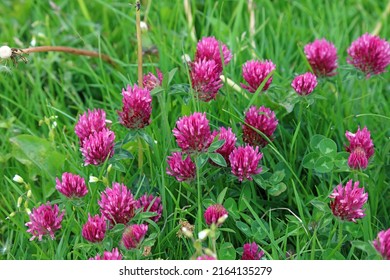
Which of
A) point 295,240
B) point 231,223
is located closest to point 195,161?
point 231,223

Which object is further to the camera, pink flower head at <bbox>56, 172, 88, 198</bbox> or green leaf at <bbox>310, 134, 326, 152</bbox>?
green leaf at <bbox>310, 134, 326, 152</bbox>

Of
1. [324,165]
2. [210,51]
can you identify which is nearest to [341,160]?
[324,165]

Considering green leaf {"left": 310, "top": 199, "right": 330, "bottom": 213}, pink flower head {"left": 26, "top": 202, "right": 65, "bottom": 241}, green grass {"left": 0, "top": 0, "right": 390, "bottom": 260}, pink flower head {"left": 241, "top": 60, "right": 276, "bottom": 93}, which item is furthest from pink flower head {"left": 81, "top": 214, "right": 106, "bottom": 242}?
pink flower head {"left": 241, "top": 60, "right": 276, "bottom": 93}

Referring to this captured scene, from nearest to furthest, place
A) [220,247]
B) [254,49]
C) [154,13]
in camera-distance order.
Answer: [220,247] → [254,49] → [154,13]

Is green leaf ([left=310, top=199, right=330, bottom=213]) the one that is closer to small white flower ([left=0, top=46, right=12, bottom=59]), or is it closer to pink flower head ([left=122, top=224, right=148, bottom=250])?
pink flower head ([left=122, top=224, right=148, bottom=250])

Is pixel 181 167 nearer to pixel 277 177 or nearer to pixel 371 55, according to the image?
pixel 277 177

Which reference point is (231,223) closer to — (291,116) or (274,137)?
(274,137)

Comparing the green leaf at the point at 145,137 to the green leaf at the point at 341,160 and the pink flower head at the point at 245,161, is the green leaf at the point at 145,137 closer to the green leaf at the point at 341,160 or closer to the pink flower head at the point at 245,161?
the pink flower head at the point at 245,161
